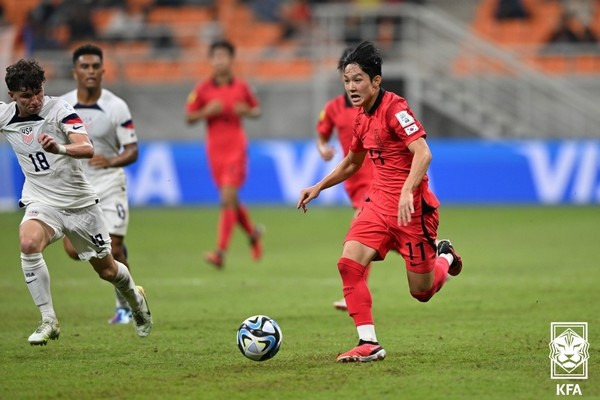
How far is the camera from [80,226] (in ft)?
28.1

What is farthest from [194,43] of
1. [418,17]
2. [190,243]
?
[190,243]

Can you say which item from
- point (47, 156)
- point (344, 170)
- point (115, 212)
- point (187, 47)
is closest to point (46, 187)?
point (47, 156)

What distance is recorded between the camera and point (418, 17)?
951 inches

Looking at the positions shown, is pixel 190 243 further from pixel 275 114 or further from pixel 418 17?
pixel 418 17

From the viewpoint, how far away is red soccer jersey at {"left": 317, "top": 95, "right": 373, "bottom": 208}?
10961mm

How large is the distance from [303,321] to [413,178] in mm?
2978

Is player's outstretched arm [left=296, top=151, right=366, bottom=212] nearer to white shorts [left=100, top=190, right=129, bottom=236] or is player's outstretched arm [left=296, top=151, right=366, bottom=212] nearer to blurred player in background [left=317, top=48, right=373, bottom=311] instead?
blurred player in background [left=317, top=48, right=373, bottom=311]

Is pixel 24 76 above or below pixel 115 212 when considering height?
above

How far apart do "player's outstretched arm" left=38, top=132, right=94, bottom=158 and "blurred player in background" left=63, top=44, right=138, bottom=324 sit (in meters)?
1.85

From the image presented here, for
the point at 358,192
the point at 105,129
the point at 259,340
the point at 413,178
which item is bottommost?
the point at 259,340

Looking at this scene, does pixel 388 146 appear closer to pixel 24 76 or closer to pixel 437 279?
pixel 437 279

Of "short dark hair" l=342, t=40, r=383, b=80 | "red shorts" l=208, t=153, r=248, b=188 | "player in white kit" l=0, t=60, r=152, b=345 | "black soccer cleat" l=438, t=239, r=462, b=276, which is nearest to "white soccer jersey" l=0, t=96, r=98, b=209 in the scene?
"player in white kit" l=0, t=60, r=152, b=345

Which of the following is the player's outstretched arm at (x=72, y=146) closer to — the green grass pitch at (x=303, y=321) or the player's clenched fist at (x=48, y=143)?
the player's clenched fist at (x=48, y=143)

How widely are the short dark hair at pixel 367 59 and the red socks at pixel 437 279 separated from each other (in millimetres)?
1595
